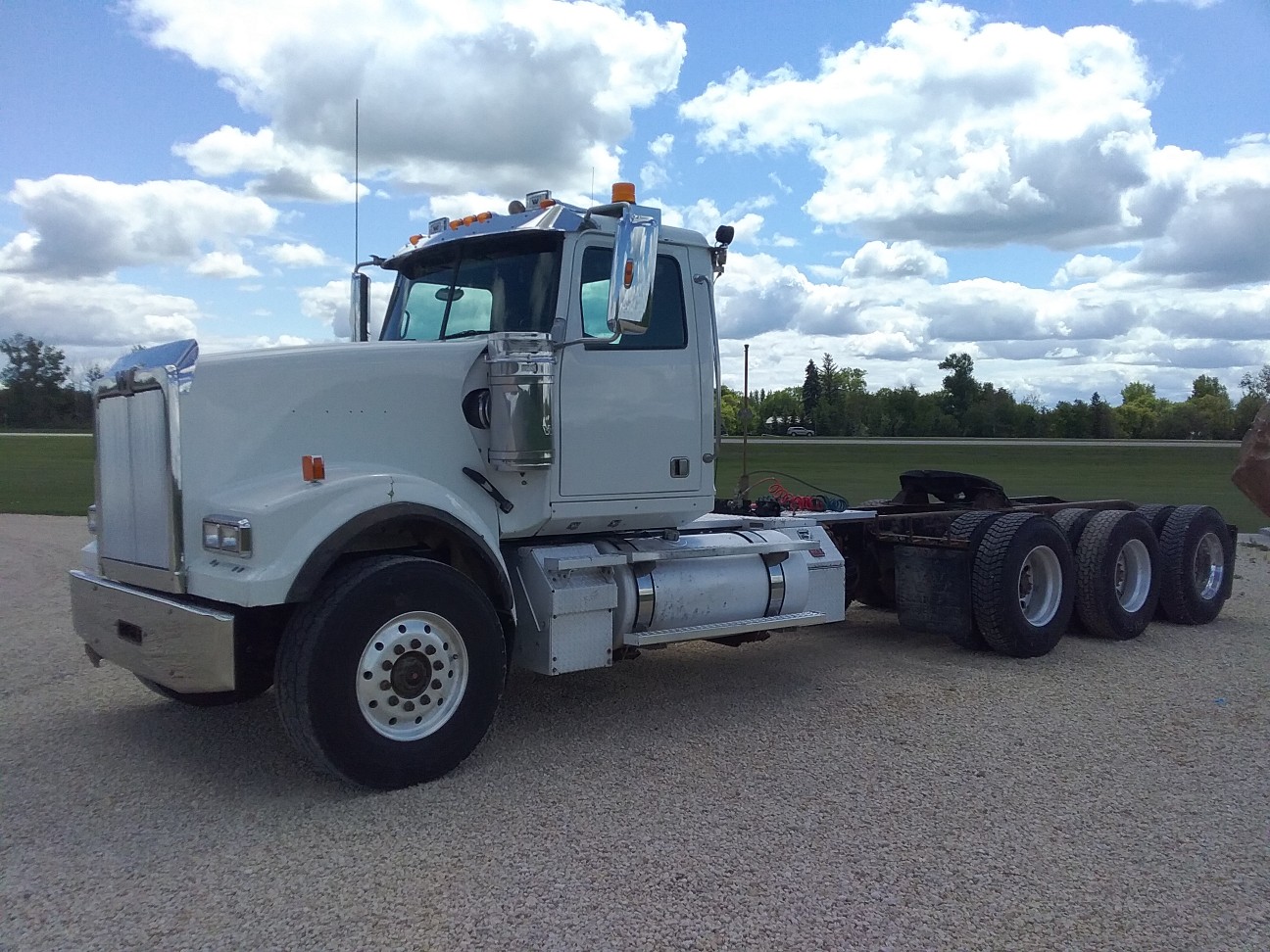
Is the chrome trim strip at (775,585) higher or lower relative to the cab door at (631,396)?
lower

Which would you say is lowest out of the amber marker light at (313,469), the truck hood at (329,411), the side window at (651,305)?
the amber marker light at (313,469)

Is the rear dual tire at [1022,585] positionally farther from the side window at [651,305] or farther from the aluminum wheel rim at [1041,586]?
the side window at [651,305]

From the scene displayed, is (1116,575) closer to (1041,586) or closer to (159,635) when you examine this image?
(1041,586)

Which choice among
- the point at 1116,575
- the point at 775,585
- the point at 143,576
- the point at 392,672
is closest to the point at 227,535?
the point at 143,576

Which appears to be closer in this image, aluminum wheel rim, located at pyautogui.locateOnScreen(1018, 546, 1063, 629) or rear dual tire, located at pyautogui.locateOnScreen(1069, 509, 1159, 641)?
aluminum wheel rim, located at pyautogui.locateOnScreen(1018, 546, 1063, 629)

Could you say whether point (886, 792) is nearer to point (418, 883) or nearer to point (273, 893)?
point (418, 883)

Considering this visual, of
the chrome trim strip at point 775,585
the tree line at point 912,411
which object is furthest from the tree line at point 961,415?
the chrome trim strip at point 775,585

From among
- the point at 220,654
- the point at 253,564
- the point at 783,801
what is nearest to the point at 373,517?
the point at 253,564

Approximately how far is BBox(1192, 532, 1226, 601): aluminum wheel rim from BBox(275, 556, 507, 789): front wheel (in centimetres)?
824

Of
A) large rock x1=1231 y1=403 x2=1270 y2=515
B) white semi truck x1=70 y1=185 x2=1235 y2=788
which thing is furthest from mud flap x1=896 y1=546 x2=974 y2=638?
large rock x1=1231 y1=403 x2=1270 y2=515

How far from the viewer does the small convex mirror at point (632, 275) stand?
551 cm

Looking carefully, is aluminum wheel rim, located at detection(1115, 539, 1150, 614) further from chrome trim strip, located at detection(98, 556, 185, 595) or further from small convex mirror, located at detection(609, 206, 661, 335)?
chrome trim strip, located at detection(98, 556, 185, 595)

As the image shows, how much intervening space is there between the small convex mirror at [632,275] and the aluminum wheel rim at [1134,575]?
6524 millimetres

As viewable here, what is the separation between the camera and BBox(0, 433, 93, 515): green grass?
82.1 feet
